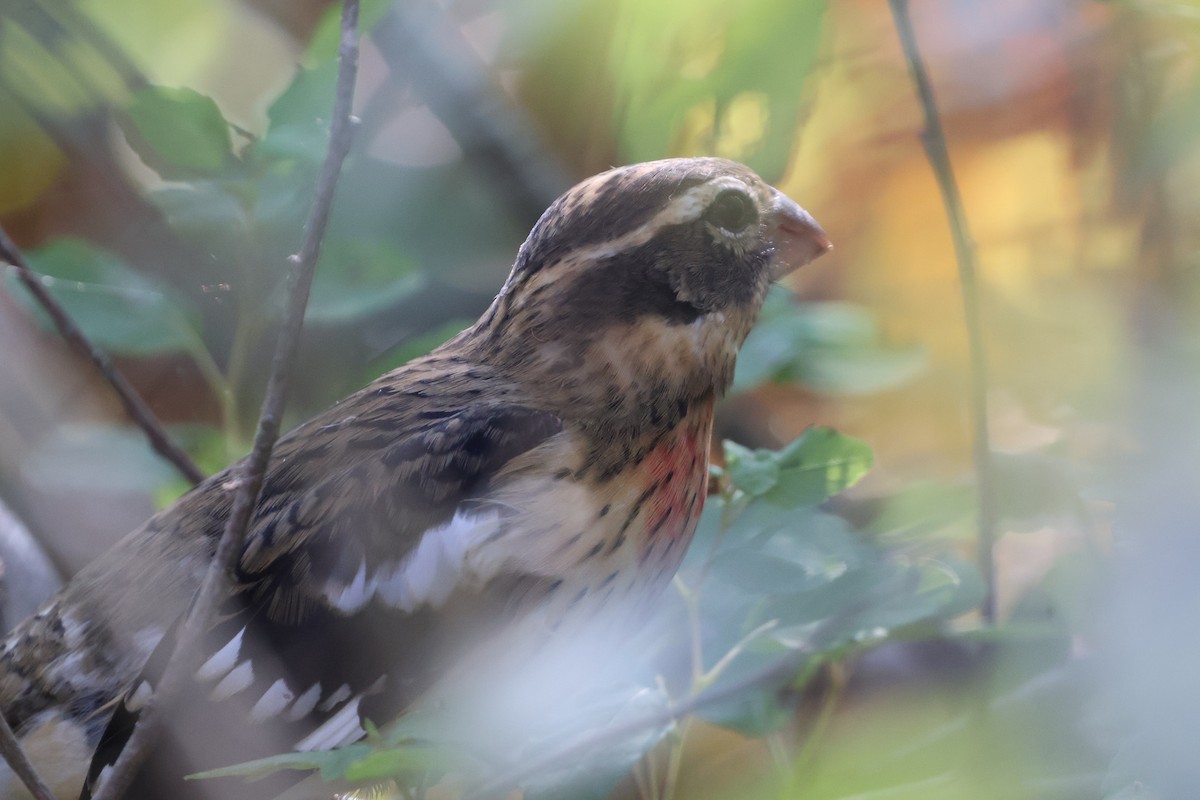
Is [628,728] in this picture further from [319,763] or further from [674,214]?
[674,214]

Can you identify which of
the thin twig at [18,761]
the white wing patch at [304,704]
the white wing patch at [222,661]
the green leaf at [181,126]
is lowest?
the white wing patch at [304,704]

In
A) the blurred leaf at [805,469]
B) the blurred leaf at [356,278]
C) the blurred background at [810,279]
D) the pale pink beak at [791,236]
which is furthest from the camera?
the blurred leaf at [356,278]

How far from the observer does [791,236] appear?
1.14m

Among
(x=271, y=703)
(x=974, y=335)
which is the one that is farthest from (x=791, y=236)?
(x=271, y=703)

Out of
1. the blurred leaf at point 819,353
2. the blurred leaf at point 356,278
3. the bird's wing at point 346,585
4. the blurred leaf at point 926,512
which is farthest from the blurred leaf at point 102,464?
the blurred leaf at point 926,512

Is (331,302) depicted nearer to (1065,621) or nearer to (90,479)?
(90,479)

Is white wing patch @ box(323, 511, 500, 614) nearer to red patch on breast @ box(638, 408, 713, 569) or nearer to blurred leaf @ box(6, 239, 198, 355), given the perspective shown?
red patch on breast @ box(638, 408, 713, 569)

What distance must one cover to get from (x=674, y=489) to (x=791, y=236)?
0.29 m

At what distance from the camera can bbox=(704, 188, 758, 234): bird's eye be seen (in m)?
1.07

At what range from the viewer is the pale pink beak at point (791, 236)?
1124mm

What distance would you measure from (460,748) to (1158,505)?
0.48 m

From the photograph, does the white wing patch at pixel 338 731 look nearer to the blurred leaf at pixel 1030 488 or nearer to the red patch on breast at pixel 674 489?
the red patch on breast at pixel 674 489

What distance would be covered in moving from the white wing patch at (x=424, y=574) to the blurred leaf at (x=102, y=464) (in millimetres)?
441

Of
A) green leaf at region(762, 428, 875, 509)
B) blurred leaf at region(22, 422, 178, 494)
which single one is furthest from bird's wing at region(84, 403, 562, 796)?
blurred leaf at region(22, 422, 178, 494)
